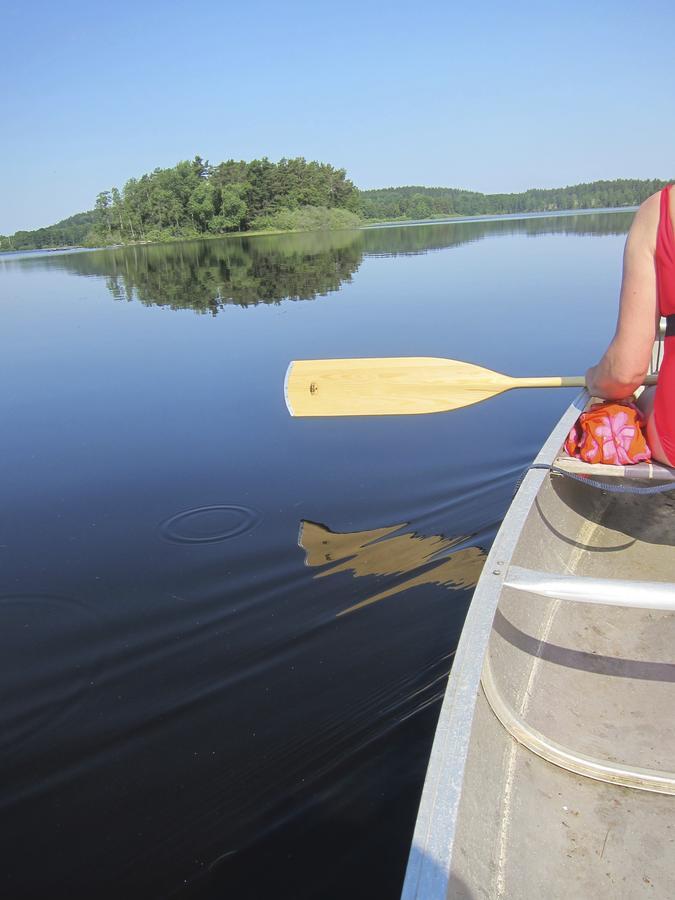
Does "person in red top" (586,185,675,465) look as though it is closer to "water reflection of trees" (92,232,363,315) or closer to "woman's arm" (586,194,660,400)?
"woman's arm" (586,194,660,400)

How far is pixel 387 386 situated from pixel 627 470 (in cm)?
165

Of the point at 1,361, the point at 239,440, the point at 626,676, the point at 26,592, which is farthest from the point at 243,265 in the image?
the point at 626,676

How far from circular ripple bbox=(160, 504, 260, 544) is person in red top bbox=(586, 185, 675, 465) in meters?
2.20

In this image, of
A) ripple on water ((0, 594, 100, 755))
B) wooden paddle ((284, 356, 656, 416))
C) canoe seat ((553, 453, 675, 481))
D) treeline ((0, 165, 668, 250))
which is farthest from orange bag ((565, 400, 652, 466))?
treeline ((0, 165, 668, 250))

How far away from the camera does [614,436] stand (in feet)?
8.57

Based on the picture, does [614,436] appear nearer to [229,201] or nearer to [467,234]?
[467,234]

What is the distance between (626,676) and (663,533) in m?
0.79

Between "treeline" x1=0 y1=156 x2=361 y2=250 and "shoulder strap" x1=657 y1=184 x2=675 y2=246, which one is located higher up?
"treeline" x1=0 y1=156 x2=361 y2=250

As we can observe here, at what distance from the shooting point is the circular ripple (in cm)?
386

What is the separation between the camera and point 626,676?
85.8 inches

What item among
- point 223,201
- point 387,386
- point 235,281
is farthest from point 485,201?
point 387,386

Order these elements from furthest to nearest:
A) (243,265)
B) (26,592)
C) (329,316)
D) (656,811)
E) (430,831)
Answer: (243,265)
(329,316)
(26,592)
(656,811)
(430,831)

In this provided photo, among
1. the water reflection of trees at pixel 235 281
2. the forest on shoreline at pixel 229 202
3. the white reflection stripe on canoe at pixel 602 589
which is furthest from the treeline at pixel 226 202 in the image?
the white reflection stripe on canoe at pixel 602 589

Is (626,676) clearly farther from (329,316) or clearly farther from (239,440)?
(329,316)
